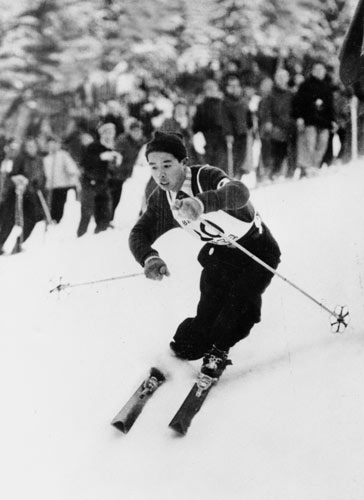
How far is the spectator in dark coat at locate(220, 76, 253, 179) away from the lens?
2.65 meters

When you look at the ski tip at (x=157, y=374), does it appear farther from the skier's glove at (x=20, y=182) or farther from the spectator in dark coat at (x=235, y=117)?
the skier's glove at (x=20, y=182)

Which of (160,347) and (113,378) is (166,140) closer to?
(160,347)

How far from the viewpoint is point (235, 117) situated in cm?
266

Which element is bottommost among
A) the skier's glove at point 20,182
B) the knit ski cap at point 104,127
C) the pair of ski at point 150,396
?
the pair of ski at point 150,396

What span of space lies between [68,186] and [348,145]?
135 cm

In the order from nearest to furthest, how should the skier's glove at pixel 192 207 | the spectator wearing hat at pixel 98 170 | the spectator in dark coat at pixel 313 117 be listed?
the skier's glove at pixel 192 207, the spectator in dark coat at pixel 313 117, the spectator wearing hat at pixel 98 170

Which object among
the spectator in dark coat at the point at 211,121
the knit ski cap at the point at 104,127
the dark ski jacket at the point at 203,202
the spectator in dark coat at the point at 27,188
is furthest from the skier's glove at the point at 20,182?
the dark ski jacket at the point at 203,202

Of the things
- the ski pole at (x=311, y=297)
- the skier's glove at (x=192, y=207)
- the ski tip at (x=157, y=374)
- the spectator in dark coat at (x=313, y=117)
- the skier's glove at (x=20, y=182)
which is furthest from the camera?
the skier's glove at (x=20, y=182)

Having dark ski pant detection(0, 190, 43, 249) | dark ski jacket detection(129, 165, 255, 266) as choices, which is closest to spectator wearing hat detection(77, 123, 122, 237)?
dark ski pant detection(0, 190, 43, 249)

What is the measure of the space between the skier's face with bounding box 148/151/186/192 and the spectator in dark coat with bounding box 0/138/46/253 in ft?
A: 3.10

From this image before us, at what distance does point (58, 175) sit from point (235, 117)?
0.93 meters

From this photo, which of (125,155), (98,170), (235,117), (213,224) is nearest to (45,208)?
(98,170)

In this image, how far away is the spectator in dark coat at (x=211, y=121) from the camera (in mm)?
2652

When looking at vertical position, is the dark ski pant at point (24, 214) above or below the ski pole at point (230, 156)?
below
